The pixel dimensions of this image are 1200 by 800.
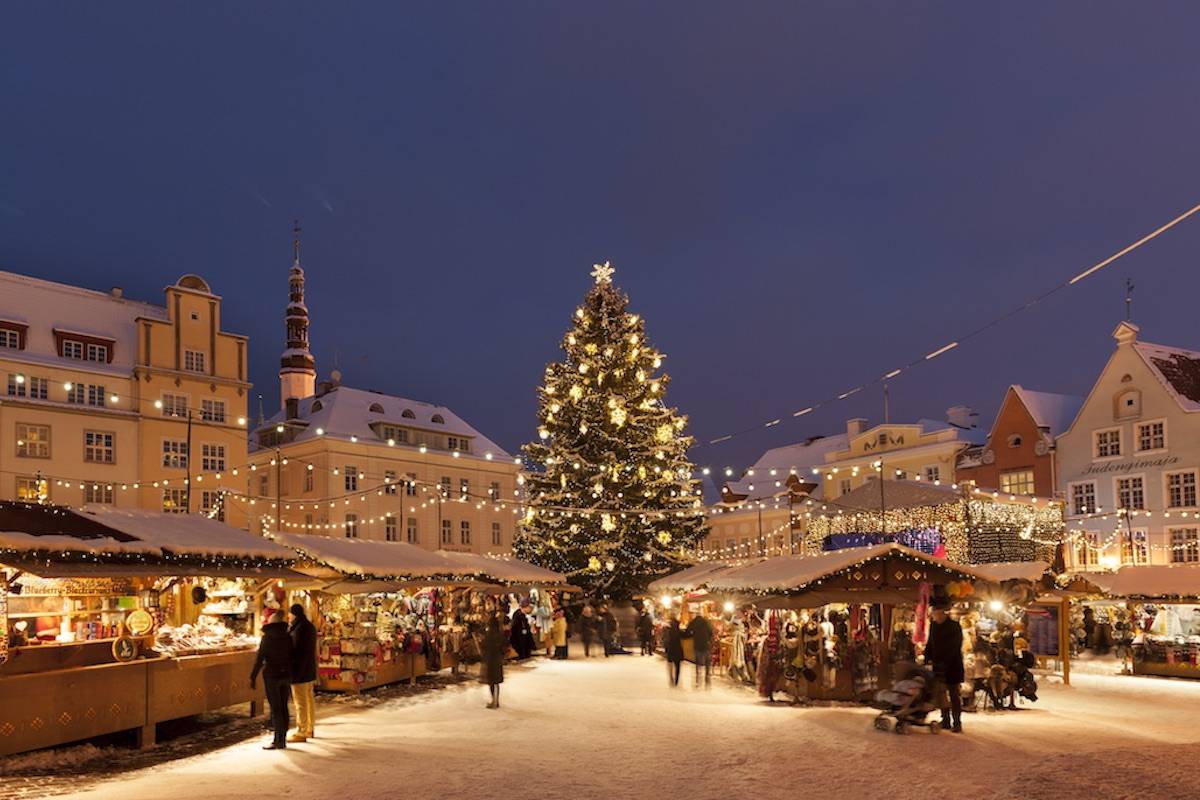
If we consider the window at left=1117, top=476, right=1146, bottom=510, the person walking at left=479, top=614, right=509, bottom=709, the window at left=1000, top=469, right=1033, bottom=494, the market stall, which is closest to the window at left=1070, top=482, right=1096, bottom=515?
the window at left=1117, top=476, right=1146, bottom=510

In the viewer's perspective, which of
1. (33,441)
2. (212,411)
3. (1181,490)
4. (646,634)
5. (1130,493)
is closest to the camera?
(646,634)

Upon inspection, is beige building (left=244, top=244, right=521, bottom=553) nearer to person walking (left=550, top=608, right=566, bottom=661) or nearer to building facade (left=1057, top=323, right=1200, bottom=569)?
person walking (left=550, top=608, right=566, bottom=661)

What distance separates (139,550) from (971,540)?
22361mm

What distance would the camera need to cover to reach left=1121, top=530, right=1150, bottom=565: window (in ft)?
125

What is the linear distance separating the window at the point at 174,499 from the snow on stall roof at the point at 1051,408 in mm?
34309

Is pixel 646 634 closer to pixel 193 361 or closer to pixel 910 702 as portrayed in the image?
pixel 910 702

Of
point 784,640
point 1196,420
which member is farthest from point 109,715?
point 1196,420

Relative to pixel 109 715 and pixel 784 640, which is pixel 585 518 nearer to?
pixel 784 640

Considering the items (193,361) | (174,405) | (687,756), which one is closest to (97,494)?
(174,405)

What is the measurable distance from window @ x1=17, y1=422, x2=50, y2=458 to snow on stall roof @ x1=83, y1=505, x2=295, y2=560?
25512 mm

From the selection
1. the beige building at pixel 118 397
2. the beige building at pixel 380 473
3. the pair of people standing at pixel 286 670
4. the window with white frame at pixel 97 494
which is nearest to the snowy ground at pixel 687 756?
the pair of people standing at pixel 286 670

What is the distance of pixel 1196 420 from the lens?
3781 centimetres

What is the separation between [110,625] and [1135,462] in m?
35.9

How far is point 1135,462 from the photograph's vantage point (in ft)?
130
